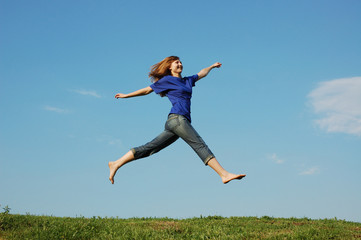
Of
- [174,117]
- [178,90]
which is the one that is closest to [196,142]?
[174,117]

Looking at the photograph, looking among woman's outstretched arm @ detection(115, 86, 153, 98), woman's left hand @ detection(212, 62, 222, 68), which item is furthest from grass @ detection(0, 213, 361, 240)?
woman's left hand @ detection(212, 62, 222, 68)

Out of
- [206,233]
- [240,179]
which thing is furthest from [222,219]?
[240,179]

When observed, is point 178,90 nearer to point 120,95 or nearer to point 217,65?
point 120,95

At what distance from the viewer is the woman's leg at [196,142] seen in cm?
705

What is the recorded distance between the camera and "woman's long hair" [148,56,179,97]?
327 inches

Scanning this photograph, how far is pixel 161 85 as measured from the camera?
311 inches

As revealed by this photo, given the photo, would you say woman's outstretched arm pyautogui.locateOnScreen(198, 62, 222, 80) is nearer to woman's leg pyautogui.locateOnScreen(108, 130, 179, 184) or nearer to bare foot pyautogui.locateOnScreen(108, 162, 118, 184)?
woman's leg pyautogui.locateOnScreen(108, 130, 179, 184)

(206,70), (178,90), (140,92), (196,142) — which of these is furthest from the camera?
(206,70)

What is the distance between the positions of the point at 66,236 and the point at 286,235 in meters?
4.39

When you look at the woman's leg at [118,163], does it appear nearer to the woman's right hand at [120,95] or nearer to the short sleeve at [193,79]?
the woman's right hand at [120,95]

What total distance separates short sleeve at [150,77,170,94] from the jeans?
74 cm

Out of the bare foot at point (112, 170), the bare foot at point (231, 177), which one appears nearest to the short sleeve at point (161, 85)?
the bare foot at point (112, 170)

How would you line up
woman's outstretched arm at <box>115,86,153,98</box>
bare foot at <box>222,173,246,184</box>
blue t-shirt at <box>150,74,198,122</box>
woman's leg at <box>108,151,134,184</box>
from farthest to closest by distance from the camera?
woman's outstretched arm at <box>115,86,153,98</box> < woman's leg at <box>108,151,134,184</box> < blue t-shirt at <box>150,74,198,122</box> < bare foot at <box>222,173,246,184</box>

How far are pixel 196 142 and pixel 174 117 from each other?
2.11ft
